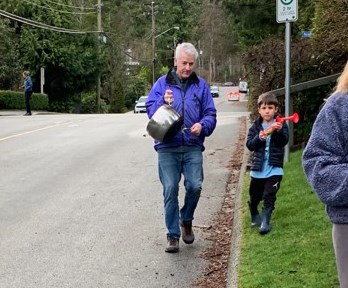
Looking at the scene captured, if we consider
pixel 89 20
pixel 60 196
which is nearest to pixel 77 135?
pixel 60 196

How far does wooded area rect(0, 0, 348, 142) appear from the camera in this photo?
34.7 feet

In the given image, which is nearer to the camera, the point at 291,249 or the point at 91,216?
the point at 291,249

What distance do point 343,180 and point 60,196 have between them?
21.7 ft

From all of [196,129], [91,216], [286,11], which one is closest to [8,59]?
[286,11]

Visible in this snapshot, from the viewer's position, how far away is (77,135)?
1638 centimetres

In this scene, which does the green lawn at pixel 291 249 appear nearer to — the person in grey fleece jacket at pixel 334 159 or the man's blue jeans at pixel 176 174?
the man's blue jeans at pixel 176 174

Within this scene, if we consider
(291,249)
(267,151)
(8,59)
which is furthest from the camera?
(8,59)

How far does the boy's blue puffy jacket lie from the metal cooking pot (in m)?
0.11

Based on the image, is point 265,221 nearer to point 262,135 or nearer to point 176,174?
point 262,135

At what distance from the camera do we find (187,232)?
608 cm

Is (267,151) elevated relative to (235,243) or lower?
elevated

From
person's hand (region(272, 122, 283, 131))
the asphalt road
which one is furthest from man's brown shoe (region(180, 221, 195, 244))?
person's hand (region(272, 122, 283, 131))

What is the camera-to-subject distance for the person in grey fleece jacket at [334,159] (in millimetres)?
2545

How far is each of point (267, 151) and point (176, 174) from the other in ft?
2.99
